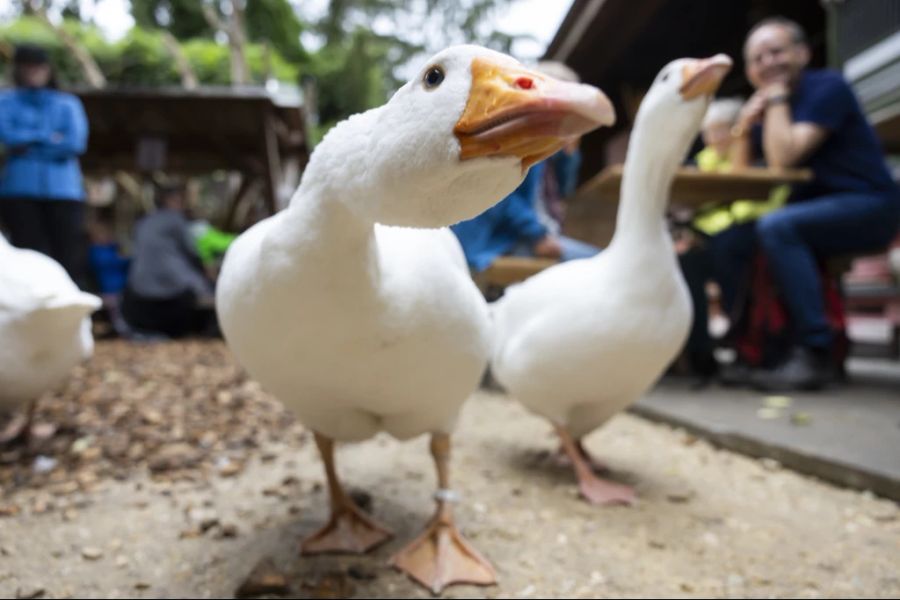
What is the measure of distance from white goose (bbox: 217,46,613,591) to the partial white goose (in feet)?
2.68

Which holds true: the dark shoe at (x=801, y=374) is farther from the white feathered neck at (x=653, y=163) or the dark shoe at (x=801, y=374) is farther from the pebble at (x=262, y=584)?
the pebble at (x=262, y=584)

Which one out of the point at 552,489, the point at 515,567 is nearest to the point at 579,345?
the point at 552,489

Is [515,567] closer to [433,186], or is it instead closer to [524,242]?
[433,186]

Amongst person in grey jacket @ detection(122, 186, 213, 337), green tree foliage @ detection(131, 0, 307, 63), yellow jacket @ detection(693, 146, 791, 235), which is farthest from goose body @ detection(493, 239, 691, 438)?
green tree foliage @ detection(131, 0, 307, 63)

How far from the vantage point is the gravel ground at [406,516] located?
132 centimetres

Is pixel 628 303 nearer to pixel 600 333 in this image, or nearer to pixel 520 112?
pixel 600 333

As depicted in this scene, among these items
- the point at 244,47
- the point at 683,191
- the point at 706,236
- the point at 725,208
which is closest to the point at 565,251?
the point at 683,191

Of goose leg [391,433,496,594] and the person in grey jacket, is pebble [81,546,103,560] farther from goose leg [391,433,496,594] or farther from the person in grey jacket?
the person in grey jacket

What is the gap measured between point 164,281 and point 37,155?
6.04ft

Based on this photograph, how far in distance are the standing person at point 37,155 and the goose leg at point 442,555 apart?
3.04 metres

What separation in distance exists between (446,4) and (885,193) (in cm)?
1399

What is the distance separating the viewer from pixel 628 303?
172cm

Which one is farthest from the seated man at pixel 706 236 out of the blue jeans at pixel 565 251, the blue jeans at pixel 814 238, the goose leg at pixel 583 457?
the goose leg at pixel 583 457

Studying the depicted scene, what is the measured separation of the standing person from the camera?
3373 mm
